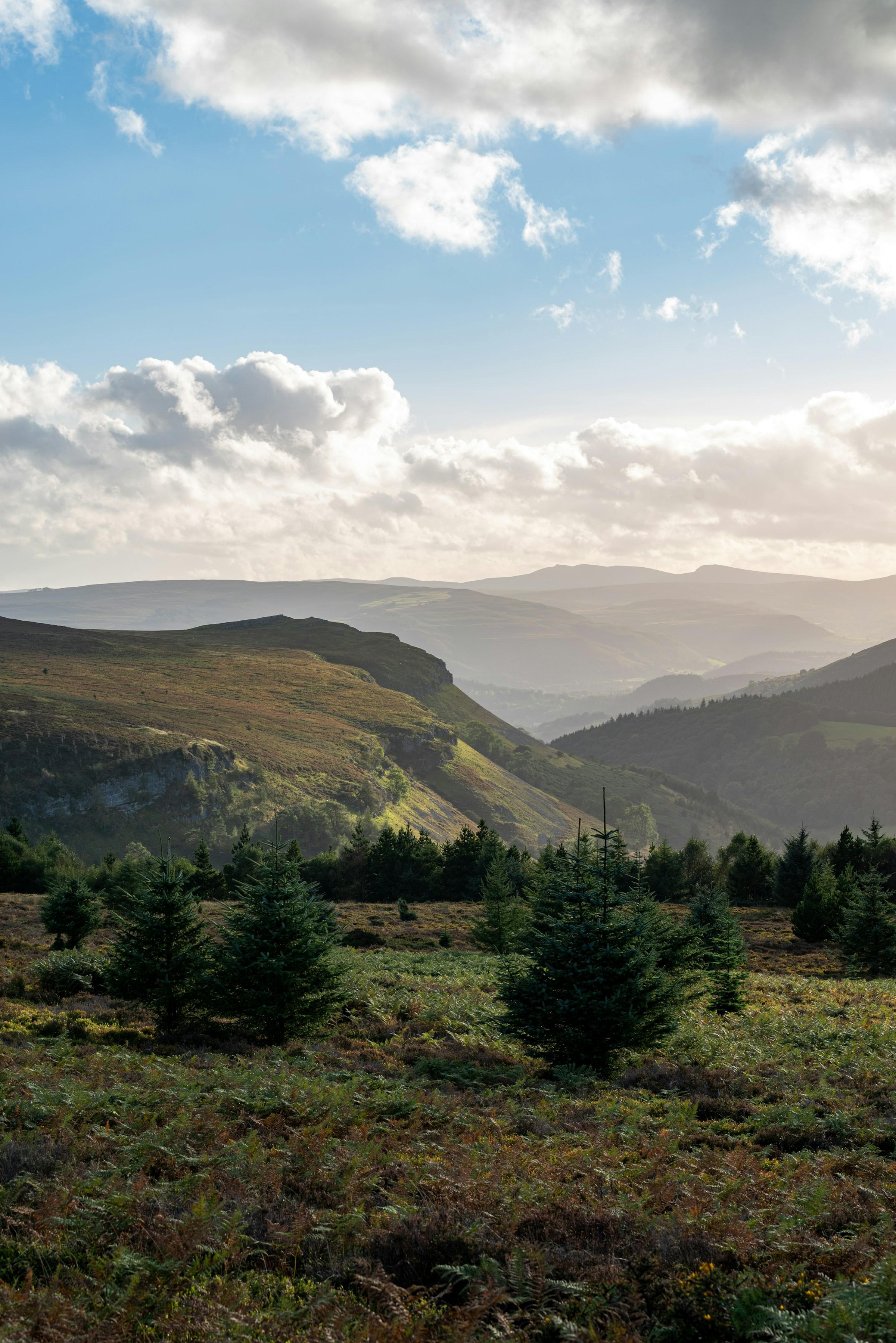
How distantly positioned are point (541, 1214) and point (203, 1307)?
402 centimetres

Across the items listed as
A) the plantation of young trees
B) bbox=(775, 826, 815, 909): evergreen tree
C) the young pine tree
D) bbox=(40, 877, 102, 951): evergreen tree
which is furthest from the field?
bbox=(775, 826, 815, 909): evergreen tree

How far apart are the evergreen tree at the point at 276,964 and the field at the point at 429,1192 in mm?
1640

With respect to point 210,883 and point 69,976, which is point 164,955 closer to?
point 69,976

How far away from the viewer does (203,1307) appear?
23.4 feet

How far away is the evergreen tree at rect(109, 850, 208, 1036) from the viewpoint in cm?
2131

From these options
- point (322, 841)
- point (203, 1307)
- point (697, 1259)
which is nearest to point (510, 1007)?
point (697, 1259)

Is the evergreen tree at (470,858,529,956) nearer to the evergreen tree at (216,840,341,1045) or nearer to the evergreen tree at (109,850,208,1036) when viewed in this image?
the evergreen tree at (216,840,341,1045)

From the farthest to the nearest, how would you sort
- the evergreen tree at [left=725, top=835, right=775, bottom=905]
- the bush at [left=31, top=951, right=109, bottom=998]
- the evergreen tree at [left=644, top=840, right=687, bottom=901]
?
1. the evergreen tree at [left=725, top=835, right=775, bottom=905]
2. the evergreen tree at [left=644, top=840, right=687, bottom=901]
3. the bush at [left=31, top=951, right=109, bottom=998]

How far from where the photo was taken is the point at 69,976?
26.0 metres

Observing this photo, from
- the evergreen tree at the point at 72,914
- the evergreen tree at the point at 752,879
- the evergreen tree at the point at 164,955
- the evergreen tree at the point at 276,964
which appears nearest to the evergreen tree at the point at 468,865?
the evergreen tree at the point at 752,879

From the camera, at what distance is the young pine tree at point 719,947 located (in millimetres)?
25000

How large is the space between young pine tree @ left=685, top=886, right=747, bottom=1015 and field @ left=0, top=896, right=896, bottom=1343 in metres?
6.08

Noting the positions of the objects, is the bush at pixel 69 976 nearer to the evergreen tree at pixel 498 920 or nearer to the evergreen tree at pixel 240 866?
the evergreen tree at pixel 498 920

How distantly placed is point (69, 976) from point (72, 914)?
32.8ft
